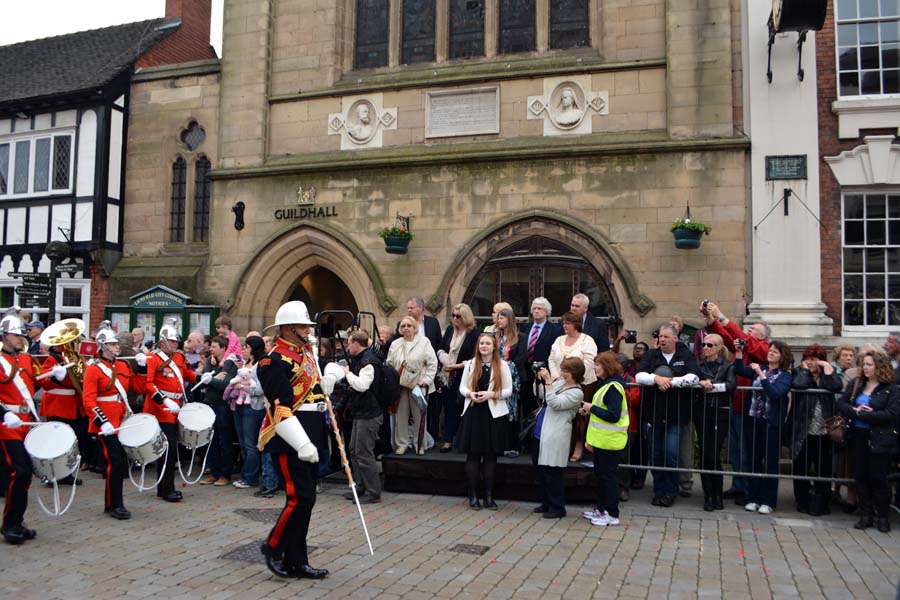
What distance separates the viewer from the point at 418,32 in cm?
1562

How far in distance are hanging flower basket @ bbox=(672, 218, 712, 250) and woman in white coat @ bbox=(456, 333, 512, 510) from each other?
516 centimetres

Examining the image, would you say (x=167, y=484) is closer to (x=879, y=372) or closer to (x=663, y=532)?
(x=663, y=532)

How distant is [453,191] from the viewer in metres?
14.4

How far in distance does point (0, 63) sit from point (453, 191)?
14.5 m

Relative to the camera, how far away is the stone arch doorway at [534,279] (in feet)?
46.5

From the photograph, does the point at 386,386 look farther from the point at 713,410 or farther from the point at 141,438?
the point at 713,410

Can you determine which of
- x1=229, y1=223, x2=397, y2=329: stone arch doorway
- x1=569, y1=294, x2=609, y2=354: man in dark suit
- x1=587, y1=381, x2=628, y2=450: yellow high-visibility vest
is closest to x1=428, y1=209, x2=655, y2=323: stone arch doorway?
x1=229, y1=223, x2=397, y2=329: stone arch doorway

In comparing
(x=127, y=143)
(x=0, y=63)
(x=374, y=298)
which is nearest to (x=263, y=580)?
(x=374, y=298)

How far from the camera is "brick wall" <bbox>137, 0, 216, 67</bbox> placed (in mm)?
19047

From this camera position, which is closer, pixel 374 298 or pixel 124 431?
pixel 124 431

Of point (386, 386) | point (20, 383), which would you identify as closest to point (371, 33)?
point (386, 386)

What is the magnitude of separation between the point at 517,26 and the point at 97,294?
10831mm

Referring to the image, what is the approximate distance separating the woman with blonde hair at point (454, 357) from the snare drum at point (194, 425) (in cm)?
288

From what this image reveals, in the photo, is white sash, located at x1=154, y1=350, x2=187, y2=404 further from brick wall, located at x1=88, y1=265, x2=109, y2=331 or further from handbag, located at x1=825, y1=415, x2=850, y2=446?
brick wall, located at x1=88, y1=265, x2=109, y2=331
